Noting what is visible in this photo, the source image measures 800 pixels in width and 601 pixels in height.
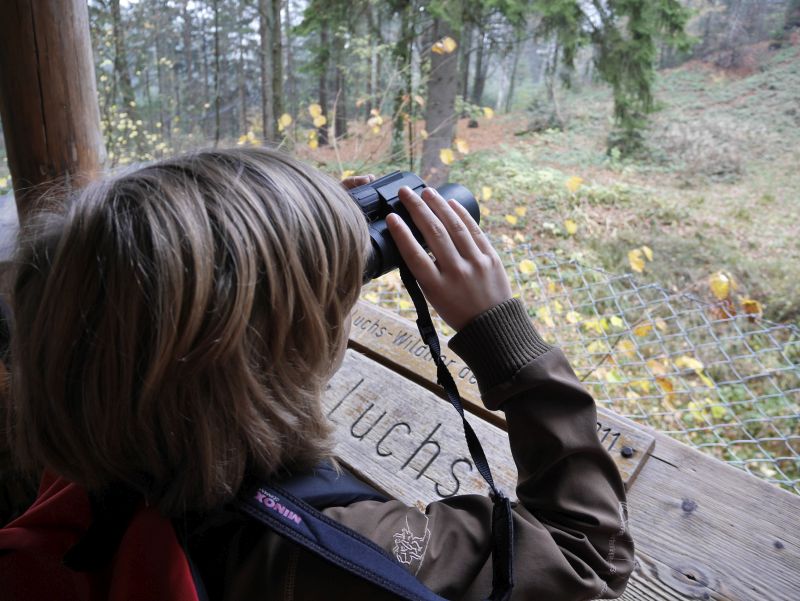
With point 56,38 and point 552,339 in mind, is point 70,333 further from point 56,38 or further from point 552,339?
point 552,339

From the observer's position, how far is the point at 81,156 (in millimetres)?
1350

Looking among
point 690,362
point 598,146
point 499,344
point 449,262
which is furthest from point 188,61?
point 499,344

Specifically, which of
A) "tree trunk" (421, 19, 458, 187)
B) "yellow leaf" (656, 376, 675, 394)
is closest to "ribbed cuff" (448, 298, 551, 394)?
"yellow leaf" (656, 376, 675, 394)

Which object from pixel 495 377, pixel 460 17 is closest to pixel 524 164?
pixel 460 17

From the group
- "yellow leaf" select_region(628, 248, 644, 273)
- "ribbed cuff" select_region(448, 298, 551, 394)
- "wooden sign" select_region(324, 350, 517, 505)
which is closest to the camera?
"ribbed cuff" select_region(448, 298, 551, 394)

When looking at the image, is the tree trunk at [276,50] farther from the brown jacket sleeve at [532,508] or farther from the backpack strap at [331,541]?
the backpack strap at [331,541]

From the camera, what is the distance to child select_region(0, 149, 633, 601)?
0.52 meters

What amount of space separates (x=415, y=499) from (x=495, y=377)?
33 cm

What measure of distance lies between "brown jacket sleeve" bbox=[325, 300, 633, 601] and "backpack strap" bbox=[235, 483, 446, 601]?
0.06m

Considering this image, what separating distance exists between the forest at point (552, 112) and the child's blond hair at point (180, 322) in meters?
1.67

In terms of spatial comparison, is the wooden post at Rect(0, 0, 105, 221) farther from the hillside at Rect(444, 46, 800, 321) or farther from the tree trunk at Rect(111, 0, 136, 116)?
the tree trunk at Rect(111, 0, 136, 116)

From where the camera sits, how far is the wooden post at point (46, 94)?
1.20 metres

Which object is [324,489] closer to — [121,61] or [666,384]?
[666,384]

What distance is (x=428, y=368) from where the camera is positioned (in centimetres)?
118
